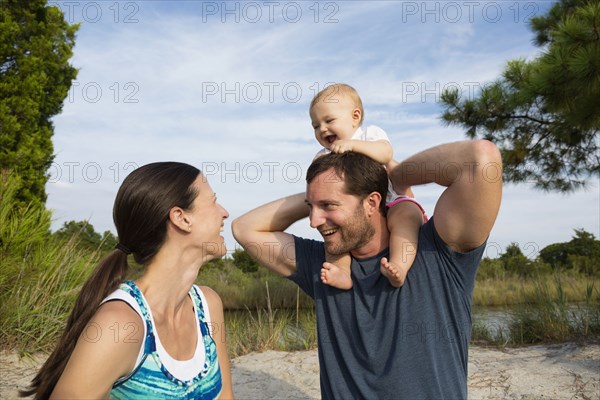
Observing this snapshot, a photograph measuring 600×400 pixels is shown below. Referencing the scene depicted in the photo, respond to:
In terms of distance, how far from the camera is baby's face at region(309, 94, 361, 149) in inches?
121

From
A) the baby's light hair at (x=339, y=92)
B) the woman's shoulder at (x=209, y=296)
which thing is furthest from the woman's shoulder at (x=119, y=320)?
the baby's light hair at (x=339, y=92)

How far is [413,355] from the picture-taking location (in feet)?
6.97

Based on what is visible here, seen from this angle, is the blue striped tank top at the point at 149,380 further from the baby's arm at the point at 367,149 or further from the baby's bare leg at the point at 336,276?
the baby's arm at the point at 367,149

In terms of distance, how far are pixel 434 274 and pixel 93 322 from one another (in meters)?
1.20

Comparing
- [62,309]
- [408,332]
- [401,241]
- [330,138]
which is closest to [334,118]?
[330,138]

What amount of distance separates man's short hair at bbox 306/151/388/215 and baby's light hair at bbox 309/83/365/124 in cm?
78

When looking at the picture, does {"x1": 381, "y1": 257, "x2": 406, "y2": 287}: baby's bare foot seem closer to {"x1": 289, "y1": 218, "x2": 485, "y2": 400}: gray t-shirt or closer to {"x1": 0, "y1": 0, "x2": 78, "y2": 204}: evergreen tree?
{"x1": 289, "y1": 218, "x2": 485, "y2": 400}: gray t-shirt

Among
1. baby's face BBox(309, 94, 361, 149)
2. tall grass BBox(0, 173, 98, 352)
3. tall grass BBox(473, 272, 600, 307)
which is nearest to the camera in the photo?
baby's face BBox(309, 94, 361, 149)

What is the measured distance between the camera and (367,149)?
245cm

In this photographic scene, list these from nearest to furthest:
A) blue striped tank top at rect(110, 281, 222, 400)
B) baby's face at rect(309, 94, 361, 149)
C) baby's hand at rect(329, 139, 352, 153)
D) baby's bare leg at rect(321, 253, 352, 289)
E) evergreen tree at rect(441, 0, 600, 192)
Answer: blue striped tank top at rect(110, 281, 222, 400), baby's bare leg at rect(321, 253, 352, 289), baby's hand at rect(329, 139, 352, 153), baby's face at rect(309, 94, 361, 149), evergreen tree at rect(441, 0, 600, 192)

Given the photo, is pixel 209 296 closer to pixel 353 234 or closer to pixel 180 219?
pixel 180 219

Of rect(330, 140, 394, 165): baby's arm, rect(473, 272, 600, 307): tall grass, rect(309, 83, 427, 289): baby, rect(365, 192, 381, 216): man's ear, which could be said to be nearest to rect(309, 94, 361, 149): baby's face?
rect(309, 83, 427, 289): baby

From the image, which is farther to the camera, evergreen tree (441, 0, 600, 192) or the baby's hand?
evergreen tree (441, 0, 600, 192)

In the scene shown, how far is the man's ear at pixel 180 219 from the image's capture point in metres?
2.13
